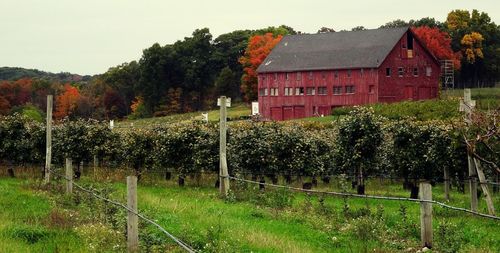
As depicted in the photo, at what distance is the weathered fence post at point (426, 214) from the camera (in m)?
12.9

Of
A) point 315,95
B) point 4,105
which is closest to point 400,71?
point 315,95

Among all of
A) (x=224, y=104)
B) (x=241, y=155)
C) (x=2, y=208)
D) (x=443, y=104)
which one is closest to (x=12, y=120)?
(x=241, y=155)

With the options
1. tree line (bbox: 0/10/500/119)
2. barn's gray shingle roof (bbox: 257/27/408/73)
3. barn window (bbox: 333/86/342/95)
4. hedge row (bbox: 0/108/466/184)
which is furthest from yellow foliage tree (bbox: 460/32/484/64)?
hedge row (bbox: 0/108/466/184)

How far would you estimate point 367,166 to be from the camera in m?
27.5

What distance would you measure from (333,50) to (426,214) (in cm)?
6881

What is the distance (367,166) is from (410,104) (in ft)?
119

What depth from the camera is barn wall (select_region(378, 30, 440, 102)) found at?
75.9 metres

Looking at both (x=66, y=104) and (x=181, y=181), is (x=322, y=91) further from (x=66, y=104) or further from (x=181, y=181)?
(x=66, y=104)

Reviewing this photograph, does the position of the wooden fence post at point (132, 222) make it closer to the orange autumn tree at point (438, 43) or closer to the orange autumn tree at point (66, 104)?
the orange autumn tree at point (438, 43)

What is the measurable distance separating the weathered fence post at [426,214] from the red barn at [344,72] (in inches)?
2464

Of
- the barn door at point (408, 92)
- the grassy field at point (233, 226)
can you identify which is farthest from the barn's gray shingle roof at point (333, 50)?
the grassy field at point (233, 226)

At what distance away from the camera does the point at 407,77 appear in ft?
256

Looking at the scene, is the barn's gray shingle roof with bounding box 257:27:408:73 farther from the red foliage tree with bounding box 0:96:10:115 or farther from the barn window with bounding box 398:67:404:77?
the red foliage tree with bounding box 0:96:10:115

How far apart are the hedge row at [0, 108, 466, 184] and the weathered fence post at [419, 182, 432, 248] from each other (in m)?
7.91
